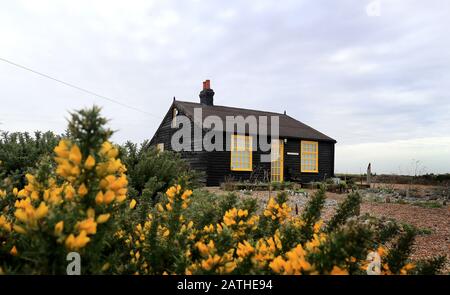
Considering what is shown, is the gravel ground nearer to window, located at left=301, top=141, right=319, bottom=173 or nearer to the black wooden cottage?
the black wooden cottage

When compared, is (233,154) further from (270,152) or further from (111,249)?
(111,249)

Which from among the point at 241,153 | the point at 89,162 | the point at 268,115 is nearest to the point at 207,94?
the point at 268,115

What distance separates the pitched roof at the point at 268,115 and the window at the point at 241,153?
64.4 inches

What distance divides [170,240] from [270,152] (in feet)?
54.3

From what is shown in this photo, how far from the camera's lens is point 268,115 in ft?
73.3

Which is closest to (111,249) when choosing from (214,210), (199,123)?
(214,210)

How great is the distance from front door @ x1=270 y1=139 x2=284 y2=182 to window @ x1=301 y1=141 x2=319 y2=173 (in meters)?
1.73

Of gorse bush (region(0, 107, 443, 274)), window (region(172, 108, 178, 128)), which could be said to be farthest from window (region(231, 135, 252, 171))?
gorse bush (region(0, 107, 443, 274))

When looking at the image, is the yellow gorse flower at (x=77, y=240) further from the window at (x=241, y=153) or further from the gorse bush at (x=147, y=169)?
the window at (x=241, y=153)

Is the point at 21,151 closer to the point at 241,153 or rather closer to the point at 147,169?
the point at 147,169

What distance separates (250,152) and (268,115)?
17.9 feet

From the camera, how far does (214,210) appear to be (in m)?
2.76

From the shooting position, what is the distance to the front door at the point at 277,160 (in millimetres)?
18453

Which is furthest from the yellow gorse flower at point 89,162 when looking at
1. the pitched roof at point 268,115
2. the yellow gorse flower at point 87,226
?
the pitched roof at point 268,115
